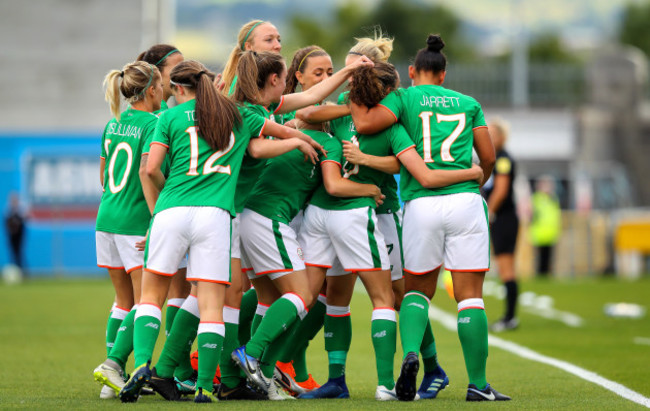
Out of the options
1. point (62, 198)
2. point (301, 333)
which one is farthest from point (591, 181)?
point (301, 333)

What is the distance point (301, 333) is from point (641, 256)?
1923cm

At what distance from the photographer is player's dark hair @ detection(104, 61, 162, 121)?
6.25 metres

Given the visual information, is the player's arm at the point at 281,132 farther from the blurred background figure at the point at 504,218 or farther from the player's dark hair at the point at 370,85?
the blurred background figure at the point at 504,218

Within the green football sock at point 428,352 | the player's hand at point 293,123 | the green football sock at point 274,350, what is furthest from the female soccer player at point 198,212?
the green football sock at point 428,352

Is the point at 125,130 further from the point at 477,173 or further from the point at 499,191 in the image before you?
the point at 499,191

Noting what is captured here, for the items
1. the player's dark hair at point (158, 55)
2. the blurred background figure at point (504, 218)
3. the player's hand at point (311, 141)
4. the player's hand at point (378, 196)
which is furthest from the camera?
the blurred background figure at point (504, 218)

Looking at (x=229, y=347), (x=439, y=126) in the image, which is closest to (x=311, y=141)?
(x=439, y=126)

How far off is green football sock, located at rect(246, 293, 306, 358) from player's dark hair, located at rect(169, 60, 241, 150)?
1006 millimetres

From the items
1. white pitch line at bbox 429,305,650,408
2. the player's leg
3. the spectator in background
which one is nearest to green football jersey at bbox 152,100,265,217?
the player's leg

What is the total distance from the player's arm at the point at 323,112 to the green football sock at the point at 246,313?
4.35 feet

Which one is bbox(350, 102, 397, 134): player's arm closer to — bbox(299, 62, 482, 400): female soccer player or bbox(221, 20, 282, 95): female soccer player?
bbox(299, 62, 482, 400): female soccer player

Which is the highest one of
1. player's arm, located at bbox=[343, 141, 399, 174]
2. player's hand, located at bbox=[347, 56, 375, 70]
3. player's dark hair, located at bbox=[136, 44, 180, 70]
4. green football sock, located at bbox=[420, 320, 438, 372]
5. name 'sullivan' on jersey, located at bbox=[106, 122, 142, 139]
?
player's dark hair, located at bbox=[136, 44, 180, 70]

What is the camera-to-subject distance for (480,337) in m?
5.86

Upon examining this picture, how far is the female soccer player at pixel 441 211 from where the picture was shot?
589 cm
